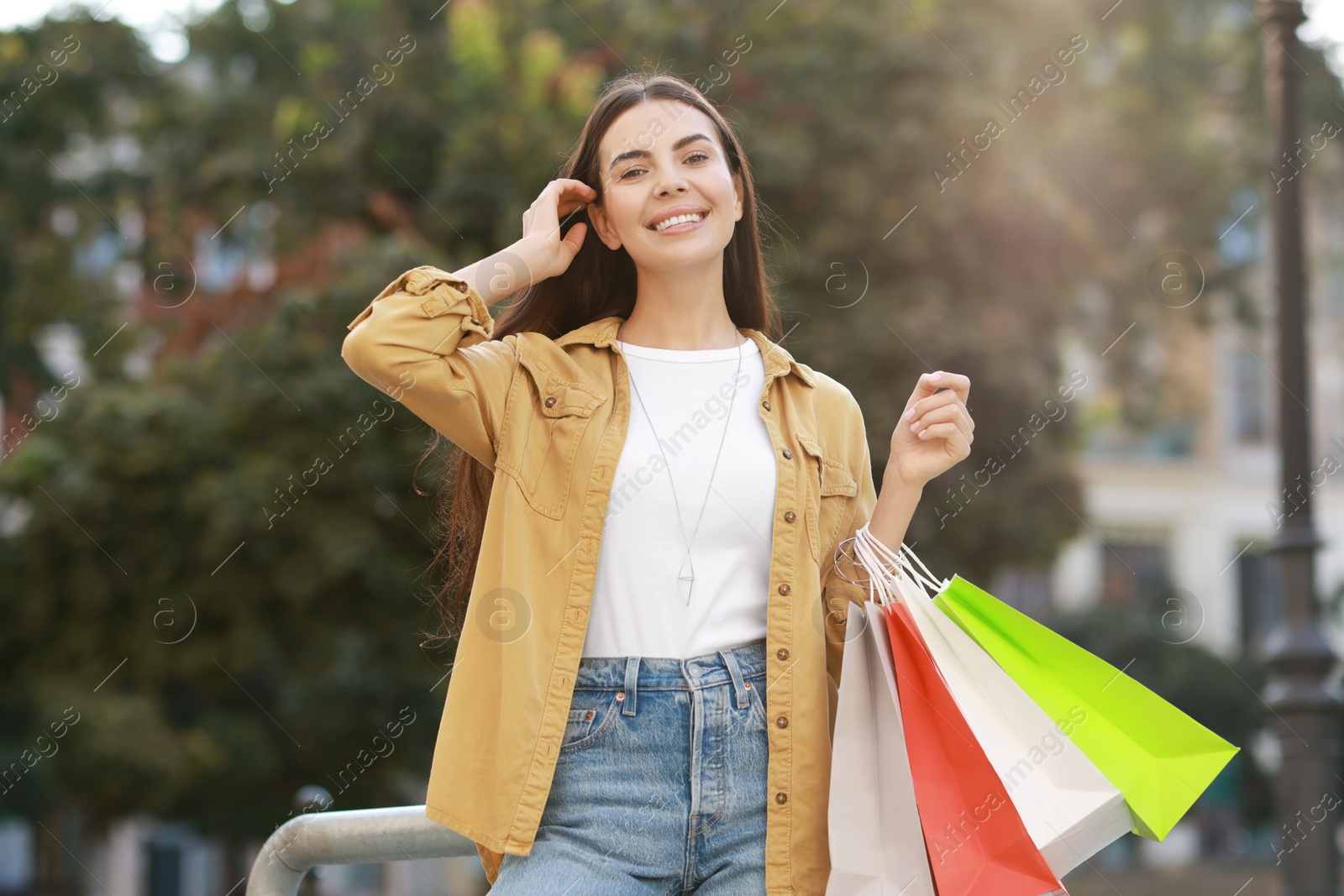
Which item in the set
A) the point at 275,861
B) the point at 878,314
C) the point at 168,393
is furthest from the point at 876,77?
Answer: the point at 275,861

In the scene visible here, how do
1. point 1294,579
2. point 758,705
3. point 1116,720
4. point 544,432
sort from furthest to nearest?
1. point 1294,579
2. point 544,432
3. point 758,705
4. point 1116,720

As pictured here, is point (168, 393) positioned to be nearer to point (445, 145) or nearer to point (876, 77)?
point (445, 145)

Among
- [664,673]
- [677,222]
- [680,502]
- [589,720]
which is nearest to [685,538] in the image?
[680,502]

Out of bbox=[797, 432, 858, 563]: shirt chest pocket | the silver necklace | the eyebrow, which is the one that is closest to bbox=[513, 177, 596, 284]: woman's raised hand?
the eyebrow

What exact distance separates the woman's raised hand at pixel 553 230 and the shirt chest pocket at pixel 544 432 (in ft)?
0.61

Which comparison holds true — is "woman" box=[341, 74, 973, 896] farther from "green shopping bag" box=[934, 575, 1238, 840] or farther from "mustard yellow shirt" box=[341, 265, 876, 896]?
"green shopping bag" box=[934, 575, 1238, 840]

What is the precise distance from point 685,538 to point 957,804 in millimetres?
574

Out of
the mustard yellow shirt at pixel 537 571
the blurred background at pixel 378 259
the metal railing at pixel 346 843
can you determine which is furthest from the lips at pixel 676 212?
the blurred background at pixel 378 259

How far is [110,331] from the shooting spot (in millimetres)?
11344

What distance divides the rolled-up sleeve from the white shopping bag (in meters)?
0.67

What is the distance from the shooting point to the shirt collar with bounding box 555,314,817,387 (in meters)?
2.47

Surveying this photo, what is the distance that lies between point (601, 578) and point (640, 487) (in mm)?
158

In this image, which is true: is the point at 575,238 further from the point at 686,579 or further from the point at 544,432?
the point at 686,579

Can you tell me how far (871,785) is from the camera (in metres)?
2.16
